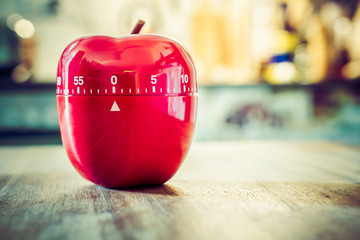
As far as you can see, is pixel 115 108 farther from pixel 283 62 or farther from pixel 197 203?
pixel 283 62

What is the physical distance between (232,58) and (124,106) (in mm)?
1466

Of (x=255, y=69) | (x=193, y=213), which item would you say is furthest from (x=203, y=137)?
(x=193, y=213)

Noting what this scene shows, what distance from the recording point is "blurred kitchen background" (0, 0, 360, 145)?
5.40 feet

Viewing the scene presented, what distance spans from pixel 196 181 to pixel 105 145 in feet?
0.48

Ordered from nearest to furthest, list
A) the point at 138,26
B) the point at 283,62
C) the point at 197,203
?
the point at 197,203 → the point at 138,26 → the point at 283,62

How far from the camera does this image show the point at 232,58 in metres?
1.82

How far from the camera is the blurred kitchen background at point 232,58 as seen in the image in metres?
1.64

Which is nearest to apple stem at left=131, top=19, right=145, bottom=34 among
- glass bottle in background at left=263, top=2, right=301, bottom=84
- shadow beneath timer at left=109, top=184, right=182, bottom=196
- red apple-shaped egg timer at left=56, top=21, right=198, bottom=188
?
red apple-shaped egg timer at left=56, top=21, right=198, bottom=188

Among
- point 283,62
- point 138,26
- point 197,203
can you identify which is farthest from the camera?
point 283,62

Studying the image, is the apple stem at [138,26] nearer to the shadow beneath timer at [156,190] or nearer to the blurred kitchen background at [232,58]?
the shadow beneath timer at [156,190]

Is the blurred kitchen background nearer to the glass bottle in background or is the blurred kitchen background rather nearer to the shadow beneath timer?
the glass bottle in background

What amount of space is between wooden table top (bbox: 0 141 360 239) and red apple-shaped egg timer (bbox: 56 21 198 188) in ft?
0.11

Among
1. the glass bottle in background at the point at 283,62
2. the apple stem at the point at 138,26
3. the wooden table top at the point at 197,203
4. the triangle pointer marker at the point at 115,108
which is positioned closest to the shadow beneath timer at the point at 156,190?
the wooden table top at the point at 197,203

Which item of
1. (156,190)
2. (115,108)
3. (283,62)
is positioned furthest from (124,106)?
(283,62)
